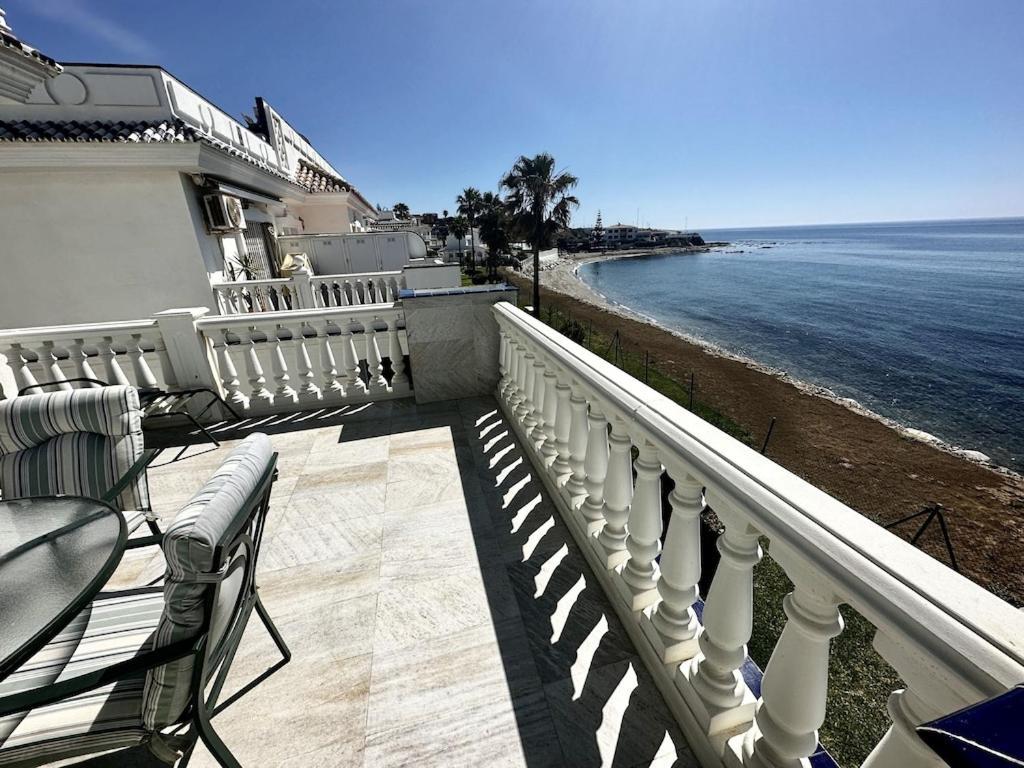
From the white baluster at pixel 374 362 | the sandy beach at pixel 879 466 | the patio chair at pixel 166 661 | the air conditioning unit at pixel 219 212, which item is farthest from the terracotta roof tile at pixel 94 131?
the sandy beach at pixel 879 466

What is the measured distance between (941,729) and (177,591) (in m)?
1.77

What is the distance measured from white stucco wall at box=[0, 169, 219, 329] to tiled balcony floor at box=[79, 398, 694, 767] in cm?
620

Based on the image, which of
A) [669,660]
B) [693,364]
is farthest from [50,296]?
[693,364]

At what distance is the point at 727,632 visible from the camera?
1498mm

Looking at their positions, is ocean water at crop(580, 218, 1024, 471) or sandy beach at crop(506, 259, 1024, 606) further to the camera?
ocean water at crop(580, 218, 1024, 471)

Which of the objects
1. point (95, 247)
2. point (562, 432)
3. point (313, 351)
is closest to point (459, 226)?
point (95, 247)

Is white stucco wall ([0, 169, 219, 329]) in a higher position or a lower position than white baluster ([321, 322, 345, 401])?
higher

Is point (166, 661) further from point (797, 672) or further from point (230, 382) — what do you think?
point (230, 382)

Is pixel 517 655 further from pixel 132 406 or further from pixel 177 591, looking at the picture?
pixel 132 406

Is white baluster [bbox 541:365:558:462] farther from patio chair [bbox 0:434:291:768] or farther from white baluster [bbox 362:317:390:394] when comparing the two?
white baluster [bbox 362:317:390:394]

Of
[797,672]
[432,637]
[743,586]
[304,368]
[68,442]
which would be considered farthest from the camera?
[304,368]

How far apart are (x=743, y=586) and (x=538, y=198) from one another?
32108 mm

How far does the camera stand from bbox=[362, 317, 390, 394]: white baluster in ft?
16.5

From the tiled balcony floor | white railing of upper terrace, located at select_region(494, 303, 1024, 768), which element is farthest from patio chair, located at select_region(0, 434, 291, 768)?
white railing of upper terrace, located at select_region(494, 303, 1024, 768)
